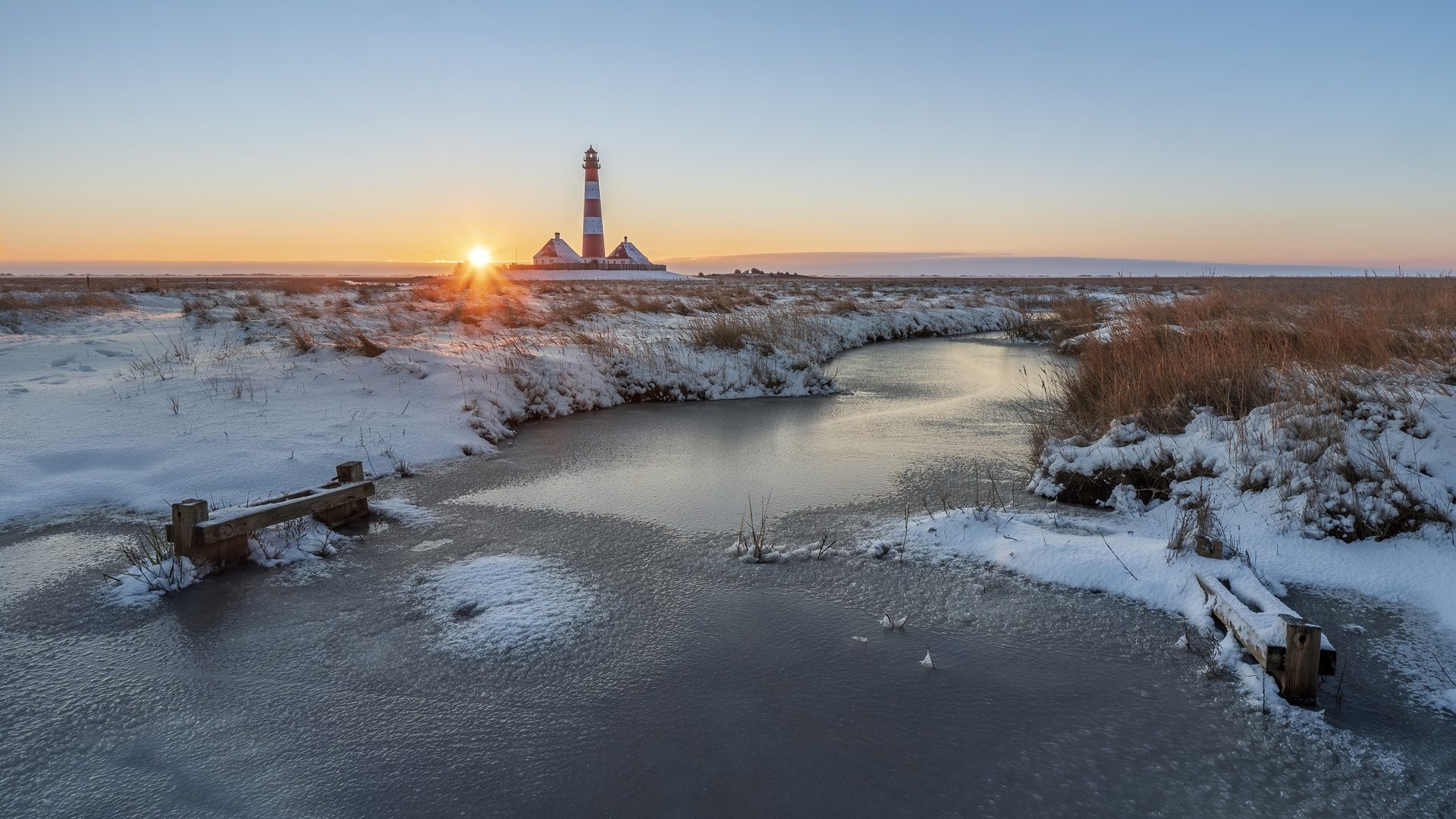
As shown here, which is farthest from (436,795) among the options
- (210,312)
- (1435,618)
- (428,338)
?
(210,312)

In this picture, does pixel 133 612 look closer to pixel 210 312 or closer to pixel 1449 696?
pixel 1449 696

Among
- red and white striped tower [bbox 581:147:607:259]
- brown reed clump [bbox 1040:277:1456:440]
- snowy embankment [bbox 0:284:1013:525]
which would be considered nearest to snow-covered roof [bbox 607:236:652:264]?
red and white striped tower [bbox 581:147:607:259]

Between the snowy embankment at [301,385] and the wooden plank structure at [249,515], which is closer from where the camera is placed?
the wooden plank structure at [249,515]

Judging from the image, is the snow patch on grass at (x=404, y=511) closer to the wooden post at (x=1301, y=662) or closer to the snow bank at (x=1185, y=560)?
the snow bank at (x=1185, y=560)

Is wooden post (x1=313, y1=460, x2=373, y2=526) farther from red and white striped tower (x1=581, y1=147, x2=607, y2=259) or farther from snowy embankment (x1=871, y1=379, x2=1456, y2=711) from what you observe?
red and white striped tower (x1=581, y1=147, x2=607, y2=259)

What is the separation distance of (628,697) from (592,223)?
6799 centimetres

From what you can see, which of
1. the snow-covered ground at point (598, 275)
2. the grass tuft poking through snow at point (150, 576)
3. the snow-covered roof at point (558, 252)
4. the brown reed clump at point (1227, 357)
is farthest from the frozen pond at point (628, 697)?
the snow-covered roof at point (558, 252)

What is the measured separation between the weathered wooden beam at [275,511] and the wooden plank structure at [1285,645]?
19.7 feet

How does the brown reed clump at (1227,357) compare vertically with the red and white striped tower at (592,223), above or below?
below

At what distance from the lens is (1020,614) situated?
4562 millimetres

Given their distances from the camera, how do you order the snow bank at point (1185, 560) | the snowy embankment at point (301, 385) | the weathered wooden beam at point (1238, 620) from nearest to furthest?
1. the weathered wooden beam at point (1238, 620)
2. the snow bank at point (1185, 560)
3. the snowy embankment at point (301, 385)

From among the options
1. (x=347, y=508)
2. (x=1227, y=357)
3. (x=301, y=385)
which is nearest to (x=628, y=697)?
(x=347, y=508)

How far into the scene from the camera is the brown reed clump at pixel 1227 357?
24.3 ft

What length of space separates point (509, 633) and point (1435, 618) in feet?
17.2
